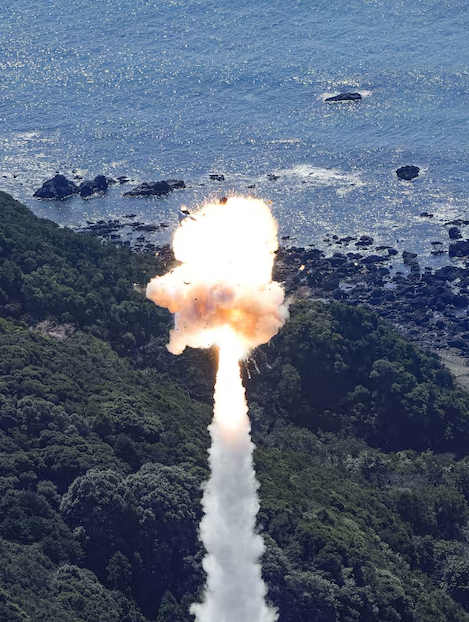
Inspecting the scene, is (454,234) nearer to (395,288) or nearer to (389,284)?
(389,284)

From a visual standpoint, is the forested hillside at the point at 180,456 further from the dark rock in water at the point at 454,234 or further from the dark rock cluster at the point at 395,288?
the dark rock in water at the point at 454,234

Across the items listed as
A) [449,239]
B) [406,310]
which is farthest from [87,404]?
[449,239]

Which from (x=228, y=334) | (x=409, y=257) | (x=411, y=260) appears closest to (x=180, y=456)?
(x=228, y=334)

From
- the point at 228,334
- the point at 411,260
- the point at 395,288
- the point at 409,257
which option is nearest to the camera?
the point at 228,334

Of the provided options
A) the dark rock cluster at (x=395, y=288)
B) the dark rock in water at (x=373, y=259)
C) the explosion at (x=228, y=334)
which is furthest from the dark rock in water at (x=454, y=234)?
the explosion at (x=228, y=334)

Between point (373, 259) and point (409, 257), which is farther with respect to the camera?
point (373, 259)

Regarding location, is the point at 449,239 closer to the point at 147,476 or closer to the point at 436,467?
the point at 436,467

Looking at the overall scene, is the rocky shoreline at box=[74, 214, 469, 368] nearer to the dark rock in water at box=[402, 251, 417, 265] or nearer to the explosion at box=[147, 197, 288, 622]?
the dark rock in water at box=[402, 251, 417, 265]

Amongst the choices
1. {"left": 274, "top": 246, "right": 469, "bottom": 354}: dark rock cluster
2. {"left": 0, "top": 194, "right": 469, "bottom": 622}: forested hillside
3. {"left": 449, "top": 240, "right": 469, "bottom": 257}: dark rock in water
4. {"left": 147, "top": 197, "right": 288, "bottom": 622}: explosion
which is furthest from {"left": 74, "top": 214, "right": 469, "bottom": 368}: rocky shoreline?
{"left": 147, "top": 197, "right": 288, "bottom": 622}: explosion
